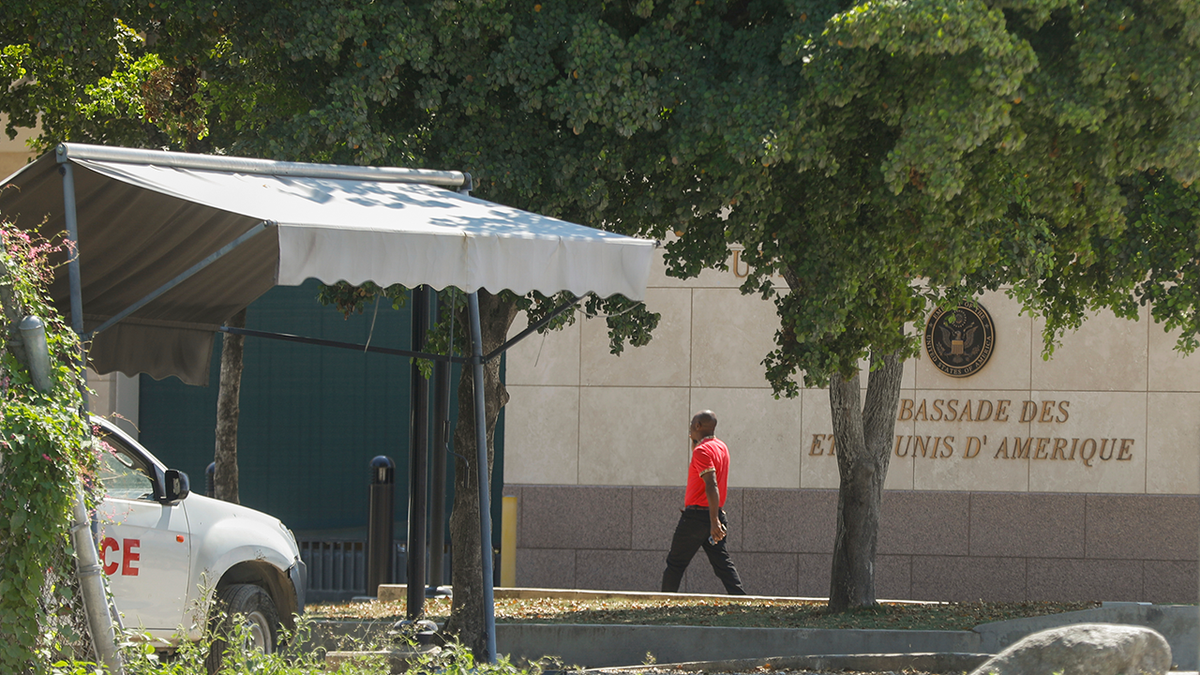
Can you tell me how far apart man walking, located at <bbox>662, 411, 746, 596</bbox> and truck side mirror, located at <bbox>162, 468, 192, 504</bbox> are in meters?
5.32

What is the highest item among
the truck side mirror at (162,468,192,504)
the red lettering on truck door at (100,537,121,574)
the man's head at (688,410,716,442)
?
the man's head at (688,410,716,442)

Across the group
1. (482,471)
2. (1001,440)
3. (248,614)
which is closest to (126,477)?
(248,614)

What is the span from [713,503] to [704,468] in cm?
33

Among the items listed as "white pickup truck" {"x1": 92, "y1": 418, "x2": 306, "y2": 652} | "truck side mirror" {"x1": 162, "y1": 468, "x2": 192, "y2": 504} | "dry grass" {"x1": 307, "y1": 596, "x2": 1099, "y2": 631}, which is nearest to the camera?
"white pickup truck" {"x1": 92, "y1": 418, "x2": 306, "y2": 652}

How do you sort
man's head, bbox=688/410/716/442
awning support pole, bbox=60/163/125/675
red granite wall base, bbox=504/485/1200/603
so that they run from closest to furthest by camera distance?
awning support pole, bbox=60/163/125/675, man's head, bbox=688/410/716/442, red granite wall base, bbox=504/485/1200/603

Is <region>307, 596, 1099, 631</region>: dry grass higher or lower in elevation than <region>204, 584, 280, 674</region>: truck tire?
lower

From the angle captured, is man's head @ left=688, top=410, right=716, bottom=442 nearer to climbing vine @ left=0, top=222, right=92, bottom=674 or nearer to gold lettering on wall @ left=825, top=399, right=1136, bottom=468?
gold lettering on wall @ left=825, top=399, right=1136, bottom=468

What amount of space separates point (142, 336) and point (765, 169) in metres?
4.37

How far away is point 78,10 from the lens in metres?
8.30

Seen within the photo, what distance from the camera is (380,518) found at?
1149 centimetres

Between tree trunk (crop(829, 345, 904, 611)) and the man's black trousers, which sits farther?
the man's black trousers

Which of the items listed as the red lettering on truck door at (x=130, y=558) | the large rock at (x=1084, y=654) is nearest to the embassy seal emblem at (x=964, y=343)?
the large rock at (x=1084, y=654)

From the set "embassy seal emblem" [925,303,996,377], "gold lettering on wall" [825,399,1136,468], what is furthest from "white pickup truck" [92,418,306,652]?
"embassy seal emblem" [925,303,996,377]

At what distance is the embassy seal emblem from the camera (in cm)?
1341
